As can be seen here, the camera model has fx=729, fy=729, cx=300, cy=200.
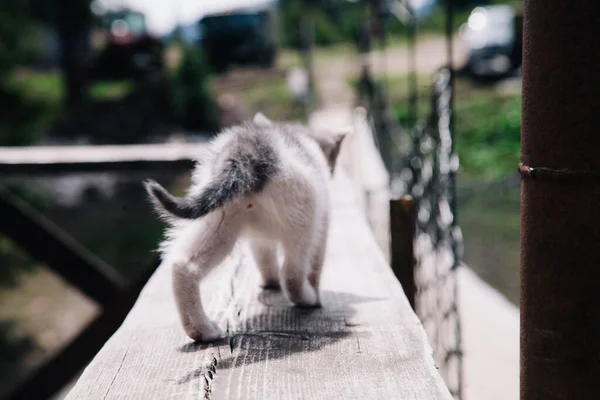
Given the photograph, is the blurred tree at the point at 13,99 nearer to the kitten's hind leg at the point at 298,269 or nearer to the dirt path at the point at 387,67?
the kitten's hind leg at the point at 298,269

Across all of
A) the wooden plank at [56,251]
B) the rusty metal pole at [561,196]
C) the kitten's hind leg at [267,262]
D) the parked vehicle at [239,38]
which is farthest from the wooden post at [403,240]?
the parked vehicle at [239,38]

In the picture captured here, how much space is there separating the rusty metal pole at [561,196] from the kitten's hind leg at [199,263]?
826 mm

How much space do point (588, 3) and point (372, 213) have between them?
16.7ft

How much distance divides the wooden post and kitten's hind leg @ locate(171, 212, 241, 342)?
68cm

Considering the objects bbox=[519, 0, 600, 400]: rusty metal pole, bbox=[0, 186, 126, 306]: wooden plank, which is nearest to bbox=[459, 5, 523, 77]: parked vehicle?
bbox=[0, 186, 126, 306]: wooden plank

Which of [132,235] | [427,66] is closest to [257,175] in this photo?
[132,235]

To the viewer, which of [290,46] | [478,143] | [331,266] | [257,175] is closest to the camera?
[257,175]

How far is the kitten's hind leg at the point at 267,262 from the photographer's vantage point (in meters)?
2.36

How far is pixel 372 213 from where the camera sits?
624 cm

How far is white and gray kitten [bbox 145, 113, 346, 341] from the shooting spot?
186cm

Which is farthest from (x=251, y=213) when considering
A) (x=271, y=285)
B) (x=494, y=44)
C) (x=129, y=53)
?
(x=129, y=53)

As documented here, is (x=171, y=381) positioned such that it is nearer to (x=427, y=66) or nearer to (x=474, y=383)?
(x=474, y=383)

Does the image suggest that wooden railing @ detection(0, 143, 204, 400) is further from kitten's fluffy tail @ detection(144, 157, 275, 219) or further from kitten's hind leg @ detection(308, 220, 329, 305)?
kitten's fluffy tail @ detection(144, 157, 275, 219)

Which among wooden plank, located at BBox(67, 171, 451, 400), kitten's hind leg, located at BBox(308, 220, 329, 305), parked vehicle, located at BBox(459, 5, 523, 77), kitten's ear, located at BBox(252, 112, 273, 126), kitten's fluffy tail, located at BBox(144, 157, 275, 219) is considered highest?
parked vehicle, located at BBox(459, 5, 523, 77)
